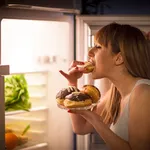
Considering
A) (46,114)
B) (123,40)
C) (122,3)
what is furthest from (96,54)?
(46,114)

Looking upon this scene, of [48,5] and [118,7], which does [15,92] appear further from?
[118,7]

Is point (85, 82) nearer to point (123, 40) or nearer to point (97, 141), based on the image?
point (97, 141)

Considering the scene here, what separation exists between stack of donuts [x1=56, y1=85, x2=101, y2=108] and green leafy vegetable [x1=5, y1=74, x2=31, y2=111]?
0.40m

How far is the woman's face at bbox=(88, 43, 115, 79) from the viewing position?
1.32 meters

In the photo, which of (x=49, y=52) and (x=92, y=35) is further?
(x=49, y=52)

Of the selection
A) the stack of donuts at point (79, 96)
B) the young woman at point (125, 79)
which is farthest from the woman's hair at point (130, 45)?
the stack of donuts at point (79, 96)

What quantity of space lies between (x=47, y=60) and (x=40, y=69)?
0.06 m

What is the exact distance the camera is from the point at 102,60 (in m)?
1.34

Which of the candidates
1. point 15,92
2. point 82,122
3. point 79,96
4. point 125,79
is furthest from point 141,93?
point 15,92

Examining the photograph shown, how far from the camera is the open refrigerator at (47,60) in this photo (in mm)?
1538

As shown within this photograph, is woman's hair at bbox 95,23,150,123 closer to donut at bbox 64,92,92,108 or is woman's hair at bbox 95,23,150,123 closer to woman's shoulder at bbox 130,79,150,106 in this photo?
woman's shoulder at bbox 130,79,150,106

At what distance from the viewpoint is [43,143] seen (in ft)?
5.63

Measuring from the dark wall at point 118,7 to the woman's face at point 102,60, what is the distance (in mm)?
352

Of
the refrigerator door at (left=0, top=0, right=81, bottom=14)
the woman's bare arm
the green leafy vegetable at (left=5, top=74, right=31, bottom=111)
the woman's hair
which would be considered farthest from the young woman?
the green leafy vegetable at (left=5, top=74, right=31, bottom=111)
